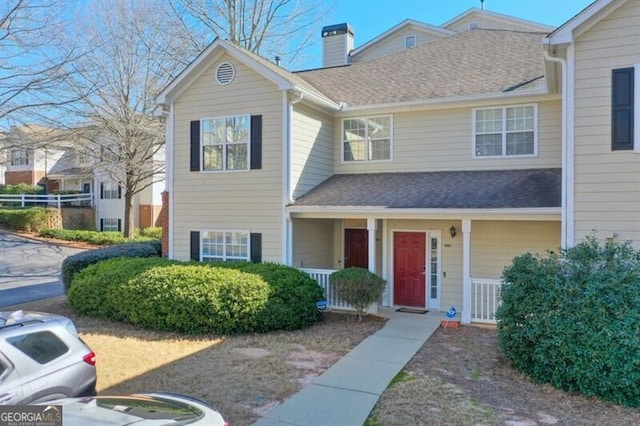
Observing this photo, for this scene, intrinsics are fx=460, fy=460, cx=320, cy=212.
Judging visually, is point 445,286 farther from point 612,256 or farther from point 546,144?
point 612,256

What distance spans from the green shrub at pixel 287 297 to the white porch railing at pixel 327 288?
62 cm

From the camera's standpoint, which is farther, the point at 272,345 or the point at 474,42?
the point at 474,42

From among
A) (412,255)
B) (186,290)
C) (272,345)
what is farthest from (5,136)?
(412,255)

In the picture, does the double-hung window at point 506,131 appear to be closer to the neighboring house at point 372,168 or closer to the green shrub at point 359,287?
the neighboring house at point 372,168

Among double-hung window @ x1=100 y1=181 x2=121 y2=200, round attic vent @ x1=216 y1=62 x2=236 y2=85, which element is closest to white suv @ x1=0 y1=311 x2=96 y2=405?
round attic vent @ x1=216 y1=62 x2=236 y2=85

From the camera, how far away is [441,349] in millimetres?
9055

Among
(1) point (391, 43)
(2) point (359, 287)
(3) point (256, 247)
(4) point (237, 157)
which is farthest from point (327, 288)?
(1) point (391, 43)

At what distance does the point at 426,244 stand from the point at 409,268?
861mm

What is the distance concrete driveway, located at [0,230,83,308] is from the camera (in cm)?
1561

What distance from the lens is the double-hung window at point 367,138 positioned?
1400 centimetres

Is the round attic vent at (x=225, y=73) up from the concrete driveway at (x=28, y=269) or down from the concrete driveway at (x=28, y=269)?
up

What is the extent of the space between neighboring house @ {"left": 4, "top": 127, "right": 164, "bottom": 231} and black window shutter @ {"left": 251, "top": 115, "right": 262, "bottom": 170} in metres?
14.4

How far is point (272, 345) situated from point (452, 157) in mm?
7515

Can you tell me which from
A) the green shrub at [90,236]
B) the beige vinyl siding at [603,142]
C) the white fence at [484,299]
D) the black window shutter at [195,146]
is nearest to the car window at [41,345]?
the white fence at [484,299]
